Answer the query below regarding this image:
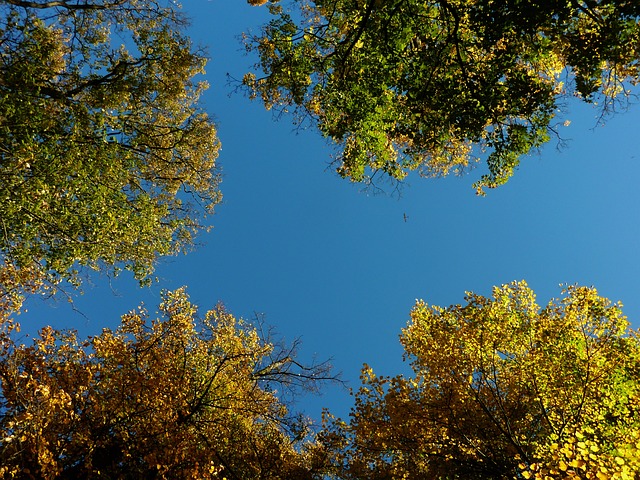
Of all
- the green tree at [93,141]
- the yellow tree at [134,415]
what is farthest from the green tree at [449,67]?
the yellow tree at [134,415]

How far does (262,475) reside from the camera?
13.1 m

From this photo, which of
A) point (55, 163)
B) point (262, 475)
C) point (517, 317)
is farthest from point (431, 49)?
point (262, 475)

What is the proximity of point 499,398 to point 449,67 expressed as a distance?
11.4m

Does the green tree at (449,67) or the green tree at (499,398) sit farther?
the green tree at (499,398)

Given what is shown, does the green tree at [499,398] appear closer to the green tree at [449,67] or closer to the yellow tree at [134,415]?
the yellow tree at [134,415]

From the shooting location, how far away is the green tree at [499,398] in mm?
12617

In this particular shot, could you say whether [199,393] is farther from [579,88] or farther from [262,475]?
[579,88]

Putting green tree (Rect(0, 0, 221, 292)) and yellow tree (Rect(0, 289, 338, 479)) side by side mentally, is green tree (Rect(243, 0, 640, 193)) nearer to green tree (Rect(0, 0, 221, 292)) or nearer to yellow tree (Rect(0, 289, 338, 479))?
green tree (Rect(0, 0, 221, 292))

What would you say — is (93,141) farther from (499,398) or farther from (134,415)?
(499,398)

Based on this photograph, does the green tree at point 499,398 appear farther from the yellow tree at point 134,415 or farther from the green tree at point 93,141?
the green tree at point 93,141

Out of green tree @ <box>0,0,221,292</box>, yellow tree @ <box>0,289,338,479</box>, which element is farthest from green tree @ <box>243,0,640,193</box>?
yellow tree @ <box>0,289,338,479</box>

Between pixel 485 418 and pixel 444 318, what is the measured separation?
487 cm

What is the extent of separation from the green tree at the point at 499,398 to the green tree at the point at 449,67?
6860 millimetres

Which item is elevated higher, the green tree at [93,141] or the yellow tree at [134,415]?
the green tree at [93,141]
